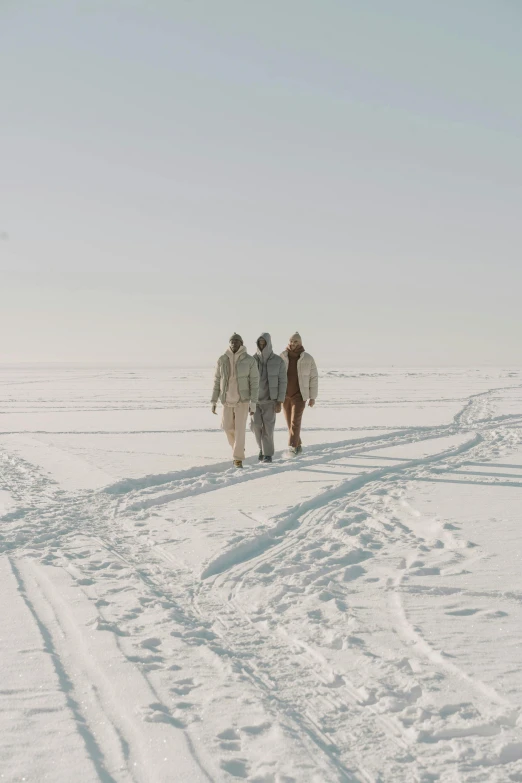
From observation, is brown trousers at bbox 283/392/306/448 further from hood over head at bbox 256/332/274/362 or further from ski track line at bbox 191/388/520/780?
ski track line at bbox 191/388/520/780

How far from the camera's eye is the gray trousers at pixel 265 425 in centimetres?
1133

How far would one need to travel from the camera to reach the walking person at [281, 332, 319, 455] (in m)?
12.0

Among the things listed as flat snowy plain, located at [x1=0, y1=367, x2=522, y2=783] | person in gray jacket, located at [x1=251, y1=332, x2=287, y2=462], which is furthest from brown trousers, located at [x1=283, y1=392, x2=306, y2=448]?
flat snowy plain, located at [x1=0, y1=367, x2=522, y2=783]

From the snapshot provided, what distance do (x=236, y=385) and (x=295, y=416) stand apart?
4.85 ft

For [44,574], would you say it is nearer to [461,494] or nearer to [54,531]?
[54,531]

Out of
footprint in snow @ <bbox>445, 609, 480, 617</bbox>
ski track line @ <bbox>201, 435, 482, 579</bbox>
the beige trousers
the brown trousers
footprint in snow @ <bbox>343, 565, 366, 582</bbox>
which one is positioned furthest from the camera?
the brown trousers

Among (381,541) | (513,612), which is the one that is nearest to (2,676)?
(513,612)

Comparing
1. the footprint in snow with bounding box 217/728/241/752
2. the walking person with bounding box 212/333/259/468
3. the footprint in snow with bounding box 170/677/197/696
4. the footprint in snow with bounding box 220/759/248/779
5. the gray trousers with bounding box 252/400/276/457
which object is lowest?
the footprint in snow with bounding box 220/759/248/779

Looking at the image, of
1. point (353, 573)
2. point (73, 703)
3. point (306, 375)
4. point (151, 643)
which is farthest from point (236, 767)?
point (306, 375)

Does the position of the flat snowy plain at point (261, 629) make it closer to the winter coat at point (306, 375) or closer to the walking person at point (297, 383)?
the walking person at point (297, 383)

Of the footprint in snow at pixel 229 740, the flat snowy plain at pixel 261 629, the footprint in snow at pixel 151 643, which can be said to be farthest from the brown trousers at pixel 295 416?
the footprint in snow at pixel 229 740

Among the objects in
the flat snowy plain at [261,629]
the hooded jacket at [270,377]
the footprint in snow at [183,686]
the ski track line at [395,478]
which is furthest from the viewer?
the hooded jacket at [270,377]

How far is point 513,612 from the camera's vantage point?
13.8 feet

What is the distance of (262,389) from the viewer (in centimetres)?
1148
